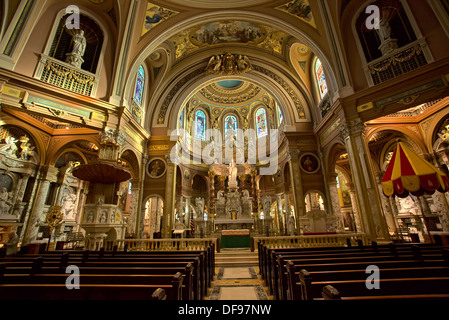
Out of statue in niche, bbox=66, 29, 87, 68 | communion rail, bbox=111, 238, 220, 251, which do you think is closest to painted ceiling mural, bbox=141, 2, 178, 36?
statue in niche, bbox=66, 29, 87, 68

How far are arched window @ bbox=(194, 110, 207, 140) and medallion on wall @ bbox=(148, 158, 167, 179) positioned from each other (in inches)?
324

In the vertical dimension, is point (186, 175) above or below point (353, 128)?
above

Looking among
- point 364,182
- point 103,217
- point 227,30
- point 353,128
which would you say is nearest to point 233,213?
point 364,182

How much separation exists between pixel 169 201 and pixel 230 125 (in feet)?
44.5

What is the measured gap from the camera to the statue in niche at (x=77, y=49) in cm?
970

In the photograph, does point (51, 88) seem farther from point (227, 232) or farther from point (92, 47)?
point (227, 232)

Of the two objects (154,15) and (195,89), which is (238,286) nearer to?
(154,15)

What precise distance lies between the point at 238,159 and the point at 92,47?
1471 centimetres

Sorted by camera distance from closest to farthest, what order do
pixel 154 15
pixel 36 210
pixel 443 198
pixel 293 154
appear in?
pixel 443 198 → pixel 36 210 → pixel 154 15 → pixel 293 154

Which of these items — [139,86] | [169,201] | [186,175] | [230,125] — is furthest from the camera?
[230,125]

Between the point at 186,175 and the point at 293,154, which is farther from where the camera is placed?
the point at 186,175

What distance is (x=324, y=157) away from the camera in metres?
13.4

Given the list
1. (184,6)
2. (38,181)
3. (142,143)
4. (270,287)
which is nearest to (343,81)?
(184,6)

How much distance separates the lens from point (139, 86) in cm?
1373
